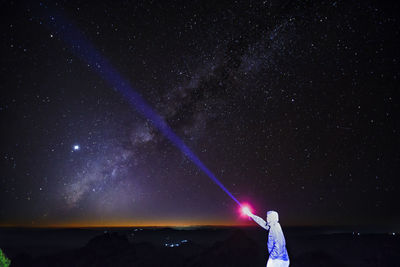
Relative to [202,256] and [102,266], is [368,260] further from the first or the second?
[102,266]

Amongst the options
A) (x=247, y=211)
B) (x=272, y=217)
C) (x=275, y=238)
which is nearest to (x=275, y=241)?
(x=275, y=238)

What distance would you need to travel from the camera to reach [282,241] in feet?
18.8

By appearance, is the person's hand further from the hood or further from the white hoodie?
the hood

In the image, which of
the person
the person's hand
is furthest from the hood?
the person's hand

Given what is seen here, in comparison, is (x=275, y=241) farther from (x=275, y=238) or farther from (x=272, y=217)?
(x=272, y=217)

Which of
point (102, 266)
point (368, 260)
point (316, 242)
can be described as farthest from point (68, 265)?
point (316, 242)

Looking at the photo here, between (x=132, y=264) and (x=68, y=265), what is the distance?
27.1ft

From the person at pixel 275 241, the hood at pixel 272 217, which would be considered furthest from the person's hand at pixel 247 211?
the hood at pixel 272 217

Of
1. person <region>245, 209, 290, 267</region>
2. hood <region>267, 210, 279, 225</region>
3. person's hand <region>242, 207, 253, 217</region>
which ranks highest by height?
person's hand <region>242, 207, 253, 217</region>

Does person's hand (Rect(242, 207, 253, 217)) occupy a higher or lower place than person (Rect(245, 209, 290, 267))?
higher

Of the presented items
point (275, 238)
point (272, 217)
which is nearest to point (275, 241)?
Answer: point (275, 238)

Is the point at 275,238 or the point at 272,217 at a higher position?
the point at 272,217

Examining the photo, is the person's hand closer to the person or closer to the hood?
the person

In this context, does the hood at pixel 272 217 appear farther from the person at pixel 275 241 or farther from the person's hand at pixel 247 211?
the person's hand at pixel 247 211
